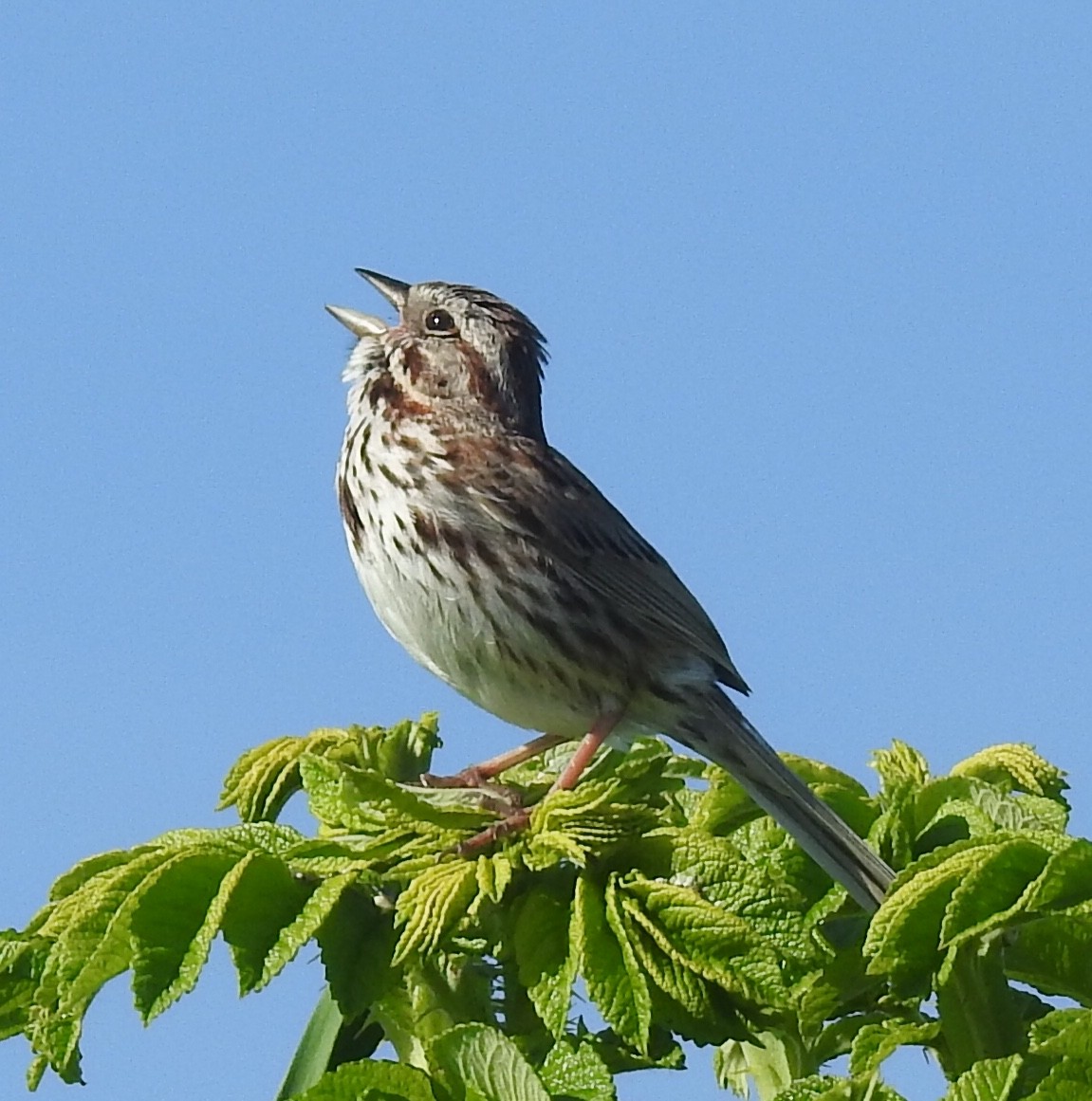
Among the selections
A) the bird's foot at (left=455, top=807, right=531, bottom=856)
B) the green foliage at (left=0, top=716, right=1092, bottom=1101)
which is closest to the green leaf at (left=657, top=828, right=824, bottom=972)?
the green foliage at (left=0, top=716, right=1092, bottom=1101)

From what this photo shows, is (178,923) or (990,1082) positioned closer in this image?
(990,1082)

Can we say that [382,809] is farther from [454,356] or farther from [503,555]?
[454,356]

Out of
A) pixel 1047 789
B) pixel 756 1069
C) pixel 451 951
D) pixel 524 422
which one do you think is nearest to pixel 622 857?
pixel 451 951

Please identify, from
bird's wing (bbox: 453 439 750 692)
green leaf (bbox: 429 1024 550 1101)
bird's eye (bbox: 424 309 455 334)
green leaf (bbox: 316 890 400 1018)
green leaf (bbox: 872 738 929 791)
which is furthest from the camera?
bird's eye (bbox: 424 309 455 334)

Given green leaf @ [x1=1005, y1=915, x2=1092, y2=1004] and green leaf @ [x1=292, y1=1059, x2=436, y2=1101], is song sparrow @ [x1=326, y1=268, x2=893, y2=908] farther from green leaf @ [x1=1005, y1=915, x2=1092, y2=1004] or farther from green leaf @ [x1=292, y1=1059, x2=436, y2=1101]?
green leaf @ [x1=292, y1=1059, x2=436, y2=1101]

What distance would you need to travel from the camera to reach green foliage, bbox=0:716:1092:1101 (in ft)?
8.07

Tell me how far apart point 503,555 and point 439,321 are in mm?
1040

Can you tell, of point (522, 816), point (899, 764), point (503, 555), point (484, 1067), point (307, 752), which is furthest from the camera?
point (503, 555)

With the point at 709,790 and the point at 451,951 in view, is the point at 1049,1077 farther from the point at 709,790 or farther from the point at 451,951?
the point at 709,790

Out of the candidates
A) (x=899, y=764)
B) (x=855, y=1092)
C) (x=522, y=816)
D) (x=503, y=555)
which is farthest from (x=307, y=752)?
(x=503, y=555)

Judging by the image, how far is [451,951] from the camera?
2895mm

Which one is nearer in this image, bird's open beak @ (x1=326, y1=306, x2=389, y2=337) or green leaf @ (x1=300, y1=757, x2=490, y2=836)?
green leaf @ (x1=300, y1=757, x2=490, y2=836)

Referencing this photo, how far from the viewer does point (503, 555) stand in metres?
5.72

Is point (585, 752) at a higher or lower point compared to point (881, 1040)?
higher
